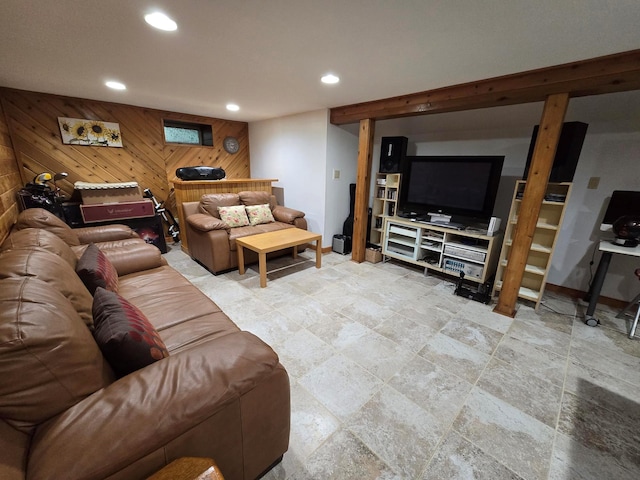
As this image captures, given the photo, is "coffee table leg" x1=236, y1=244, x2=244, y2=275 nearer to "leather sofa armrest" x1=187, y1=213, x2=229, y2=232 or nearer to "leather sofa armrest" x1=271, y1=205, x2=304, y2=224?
"leather sofa armrest" x1=187, y1=213, x2=229, y2=232

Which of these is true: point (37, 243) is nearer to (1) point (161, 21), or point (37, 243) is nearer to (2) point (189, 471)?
(1) point (161, 21)

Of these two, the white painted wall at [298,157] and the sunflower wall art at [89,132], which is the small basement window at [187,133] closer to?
the sunflower wall art at [89,132]

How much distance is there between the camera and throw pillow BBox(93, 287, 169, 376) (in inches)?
34.8

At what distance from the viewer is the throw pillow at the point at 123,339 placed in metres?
0.88

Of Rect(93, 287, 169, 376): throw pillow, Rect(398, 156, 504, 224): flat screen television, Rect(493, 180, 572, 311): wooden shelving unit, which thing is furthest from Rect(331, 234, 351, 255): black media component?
Rect(93, 287, 169, 376): throw pillow

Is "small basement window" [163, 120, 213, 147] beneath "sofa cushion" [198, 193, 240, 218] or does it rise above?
above

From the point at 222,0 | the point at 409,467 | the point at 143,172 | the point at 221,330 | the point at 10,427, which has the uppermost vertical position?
the point at 222,0

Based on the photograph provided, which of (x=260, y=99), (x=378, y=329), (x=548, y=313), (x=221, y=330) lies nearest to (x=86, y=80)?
(x=260, y=99)

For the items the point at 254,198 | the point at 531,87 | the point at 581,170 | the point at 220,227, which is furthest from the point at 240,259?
the point at 581,170

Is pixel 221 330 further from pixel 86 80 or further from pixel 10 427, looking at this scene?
pixel 86 80

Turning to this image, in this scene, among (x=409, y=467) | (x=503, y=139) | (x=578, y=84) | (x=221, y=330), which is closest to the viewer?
(x=409, y=467)

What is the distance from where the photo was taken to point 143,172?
3.96m

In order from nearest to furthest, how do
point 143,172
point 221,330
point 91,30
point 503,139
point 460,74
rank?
point 221,330 → point 91,30 → point 460,74 → point 503,139 → point 143,172

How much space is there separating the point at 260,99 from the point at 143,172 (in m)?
2.28
